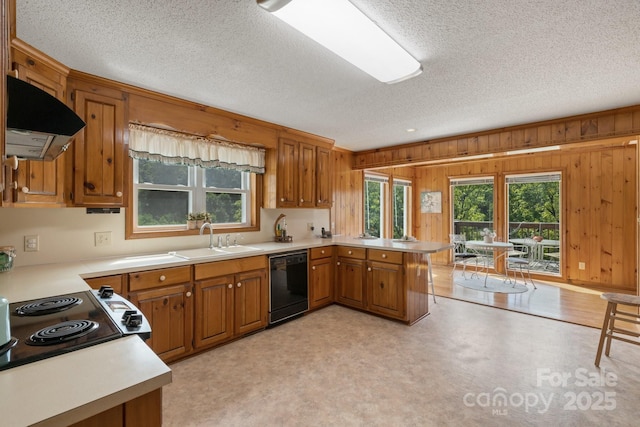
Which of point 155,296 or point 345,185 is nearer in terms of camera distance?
point 155,296

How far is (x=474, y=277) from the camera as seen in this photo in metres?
5.58

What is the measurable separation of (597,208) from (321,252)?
15.5ft

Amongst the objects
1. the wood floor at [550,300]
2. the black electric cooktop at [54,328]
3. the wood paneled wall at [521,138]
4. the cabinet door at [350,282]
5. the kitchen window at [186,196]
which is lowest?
the wood floor at [550,300]

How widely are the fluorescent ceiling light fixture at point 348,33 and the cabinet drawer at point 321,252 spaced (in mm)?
2199

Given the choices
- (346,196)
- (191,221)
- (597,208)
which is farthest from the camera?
(346,196)

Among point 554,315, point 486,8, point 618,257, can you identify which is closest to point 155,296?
point 486,8

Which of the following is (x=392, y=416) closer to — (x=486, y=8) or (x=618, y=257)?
(x=486, y=8)

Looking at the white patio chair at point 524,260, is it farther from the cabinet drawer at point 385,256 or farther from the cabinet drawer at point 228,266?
the cabinet drawer at point 228,266

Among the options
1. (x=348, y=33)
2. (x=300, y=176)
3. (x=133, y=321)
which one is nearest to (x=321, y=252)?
(x=300, y=176)

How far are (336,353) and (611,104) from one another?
11.7 feet

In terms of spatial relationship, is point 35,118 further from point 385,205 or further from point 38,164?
point 385,205

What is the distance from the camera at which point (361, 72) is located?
2260mm

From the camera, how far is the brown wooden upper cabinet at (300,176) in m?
3.71

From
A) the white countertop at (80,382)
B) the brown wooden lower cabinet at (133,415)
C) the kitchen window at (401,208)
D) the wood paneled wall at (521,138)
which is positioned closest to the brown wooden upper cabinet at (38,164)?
the white countertop at (80,382)
